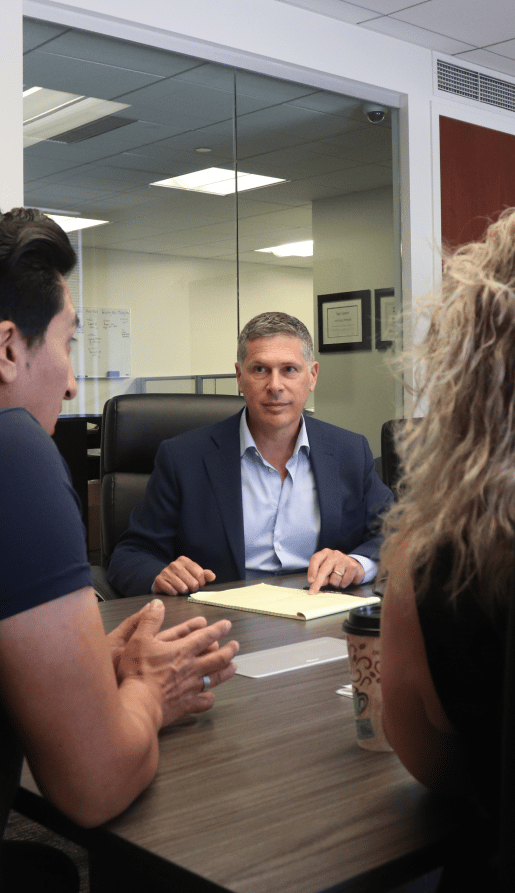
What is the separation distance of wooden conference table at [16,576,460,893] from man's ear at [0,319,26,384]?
45 centimetres

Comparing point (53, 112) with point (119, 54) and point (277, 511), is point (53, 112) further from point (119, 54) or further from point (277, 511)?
point (277, 511)

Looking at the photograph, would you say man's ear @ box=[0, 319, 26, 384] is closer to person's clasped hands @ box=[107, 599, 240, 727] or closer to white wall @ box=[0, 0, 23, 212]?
person's clasped hands @ box=[107, 599, 240, 727]

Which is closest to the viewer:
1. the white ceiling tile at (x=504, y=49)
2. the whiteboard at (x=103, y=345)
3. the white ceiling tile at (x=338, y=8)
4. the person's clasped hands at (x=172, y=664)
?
the person's clasped hands at (x=172, y=664)

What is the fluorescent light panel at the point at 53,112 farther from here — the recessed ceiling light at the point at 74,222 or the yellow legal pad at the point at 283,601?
the yellow legal pad at the point at 283,601

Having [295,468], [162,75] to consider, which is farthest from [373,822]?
[162,75]

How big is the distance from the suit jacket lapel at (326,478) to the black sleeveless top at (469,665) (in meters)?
1.56

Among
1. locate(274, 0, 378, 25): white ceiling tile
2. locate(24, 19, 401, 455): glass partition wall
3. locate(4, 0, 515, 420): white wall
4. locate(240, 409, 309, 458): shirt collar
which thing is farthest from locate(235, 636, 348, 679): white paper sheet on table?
locate(274, 0, 378, 25): white ceiling tile

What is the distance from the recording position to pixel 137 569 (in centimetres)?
214

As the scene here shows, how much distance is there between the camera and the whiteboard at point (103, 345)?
13.6 ft

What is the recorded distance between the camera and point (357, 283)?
17.5 ft

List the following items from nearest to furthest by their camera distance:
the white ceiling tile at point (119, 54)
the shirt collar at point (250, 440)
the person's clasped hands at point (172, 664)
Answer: the person's clasped hands at point (172, 664)
the shirt collar at point (250, 440)
the white ceiling tile at point (119, 54)

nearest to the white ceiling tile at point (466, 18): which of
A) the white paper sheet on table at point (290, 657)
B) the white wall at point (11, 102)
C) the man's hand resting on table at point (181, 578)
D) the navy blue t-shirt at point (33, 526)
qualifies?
the white wall at point (11, 102)

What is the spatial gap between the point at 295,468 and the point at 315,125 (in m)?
3.09

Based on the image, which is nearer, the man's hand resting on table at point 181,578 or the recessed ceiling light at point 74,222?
the man's hand resting on table at point 181,578
